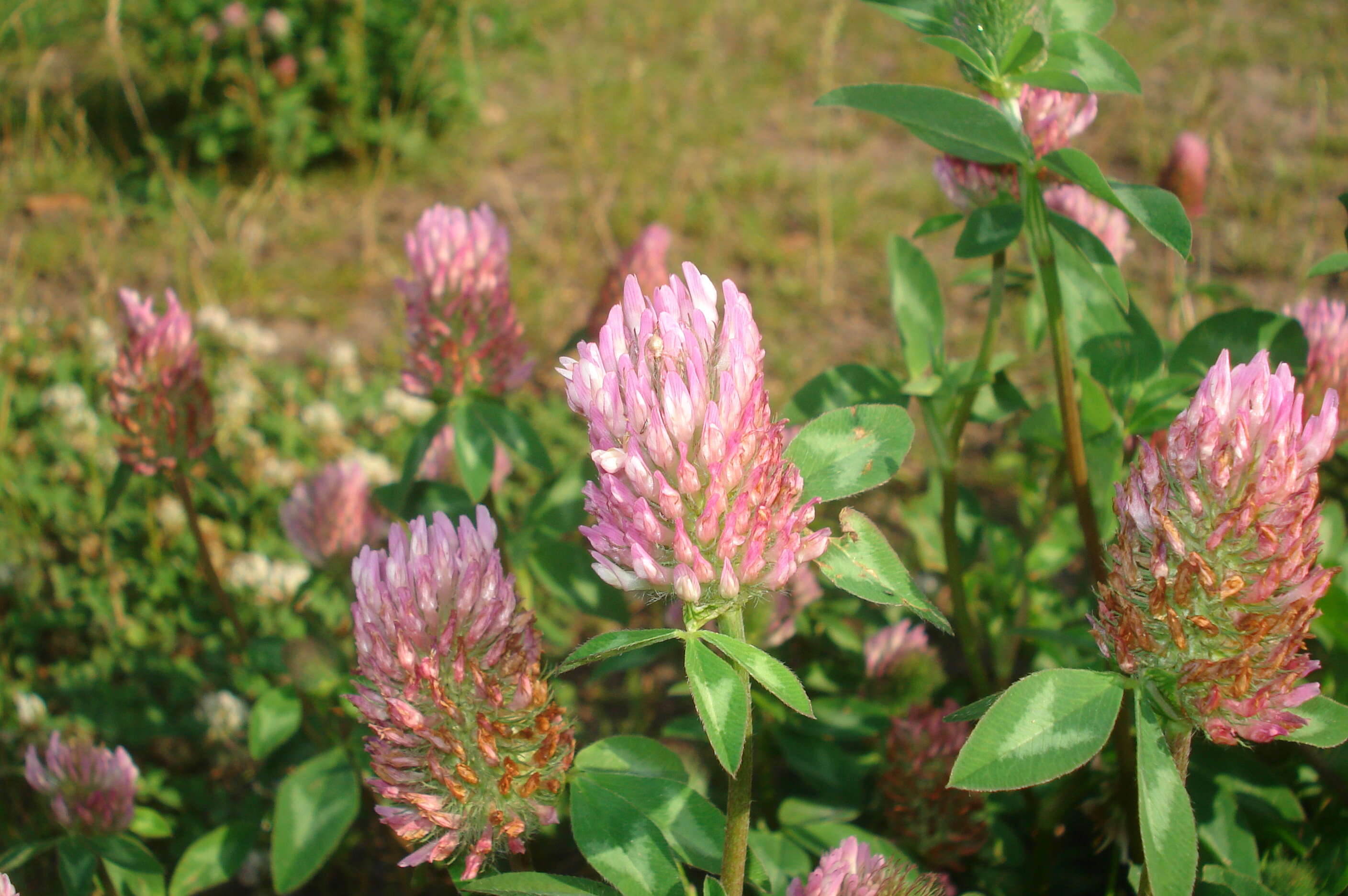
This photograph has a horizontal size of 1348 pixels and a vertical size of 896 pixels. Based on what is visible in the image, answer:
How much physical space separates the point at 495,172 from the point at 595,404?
14.6 feet

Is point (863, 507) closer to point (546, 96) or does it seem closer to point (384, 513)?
point (384, 513)

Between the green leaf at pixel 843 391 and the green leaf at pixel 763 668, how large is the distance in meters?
0.73

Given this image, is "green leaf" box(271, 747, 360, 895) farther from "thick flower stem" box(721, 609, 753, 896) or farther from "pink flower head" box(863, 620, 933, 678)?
"pink flower head" box(863, 620, 933, 678)

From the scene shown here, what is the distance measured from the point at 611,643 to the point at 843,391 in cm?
93

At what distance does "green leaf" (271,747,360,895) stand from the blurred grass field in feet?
7.59

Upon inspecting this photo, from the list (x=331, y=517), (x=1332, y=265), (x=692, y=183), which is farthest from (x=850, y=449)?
(x=692, y=183)

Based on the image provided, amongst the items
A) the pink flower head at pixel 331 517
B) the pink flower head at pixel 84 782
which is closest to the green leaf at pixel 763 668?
the pink flower head at pixel 84 782

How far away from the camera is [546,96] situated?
5.95 m

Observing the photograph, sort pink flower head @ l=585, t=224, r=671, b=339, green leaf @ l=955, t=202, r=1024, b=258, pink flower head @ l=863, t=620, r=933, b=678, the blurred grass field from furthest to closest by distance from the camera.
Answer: the blurred grass field, pink flower head @ l=585, t=224, r=671, b=339, pink flower head @ l=863, t=620, r=933, b=678, green leaf @ l=955, t=202, r=1024, b=258

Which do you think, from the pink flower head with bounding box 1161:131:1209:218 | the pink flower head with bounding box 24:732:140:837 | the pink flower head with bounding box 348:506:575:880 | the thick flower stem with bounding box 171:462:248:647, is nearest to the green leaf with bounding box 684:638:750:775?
the pink flower head with bounding box 348:506:575:880

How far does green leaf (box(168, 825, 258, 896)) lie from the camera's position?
1841 millimetres

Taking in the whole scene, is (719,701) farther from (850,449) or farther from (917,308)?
(917,308)

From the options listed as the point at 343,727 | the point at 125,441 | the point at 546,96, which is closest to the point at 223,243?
the point at 546,96

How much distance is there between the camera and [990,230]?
5.35ft
